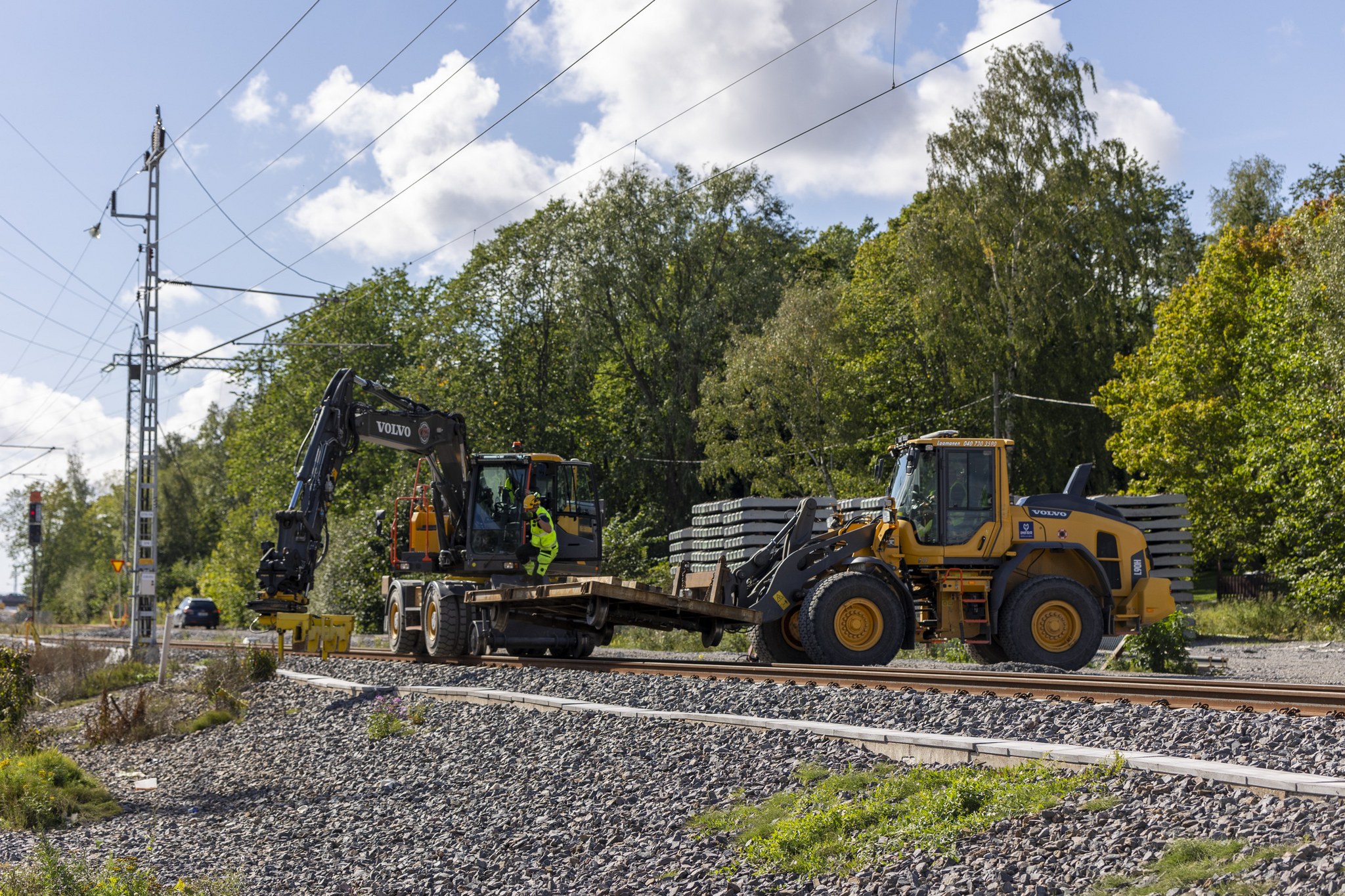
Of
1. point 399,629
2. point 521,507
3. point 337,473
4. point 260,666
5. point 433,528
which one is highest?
point 337,473

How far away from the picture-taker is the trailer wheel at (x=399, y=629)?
769 inches

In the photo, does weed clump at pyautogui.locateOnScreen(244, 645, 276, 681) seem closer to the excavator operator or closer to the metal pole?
the excavator operator

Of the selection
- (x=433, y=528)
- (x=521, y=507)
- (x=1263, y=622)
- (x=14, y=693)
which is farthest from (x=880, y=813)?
(x=1263, y=622)

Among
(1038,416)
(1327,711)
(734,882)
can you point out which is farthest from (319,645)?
(1038,416)

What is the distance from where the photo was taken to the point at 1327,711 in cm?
785

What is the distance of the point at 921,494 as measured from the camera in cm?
1528

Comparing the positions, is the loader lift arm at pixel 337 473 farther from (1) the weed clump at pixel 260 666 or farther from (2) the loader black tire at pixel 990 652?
(2) the loader black tire at pixel 990 652

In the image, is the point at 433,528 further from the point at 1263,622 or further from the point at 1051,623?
the point at 1263,622

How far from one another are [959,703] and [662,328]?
119 feet

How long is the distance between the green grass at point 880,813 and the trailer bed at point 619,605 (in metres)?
7.13

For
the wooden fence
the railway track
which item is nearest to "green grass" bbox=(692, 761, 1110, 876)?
the railway track

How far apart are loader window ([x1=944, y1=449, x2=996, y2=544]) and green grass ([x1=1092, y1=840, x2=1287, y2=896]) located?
31.5 ft

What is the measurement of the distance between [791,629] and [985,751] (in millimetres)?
8046


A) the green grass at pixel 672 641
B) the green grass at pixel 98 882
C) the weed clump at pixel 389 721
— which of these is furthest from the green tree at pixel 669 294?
the green grass at pixel 98 882
